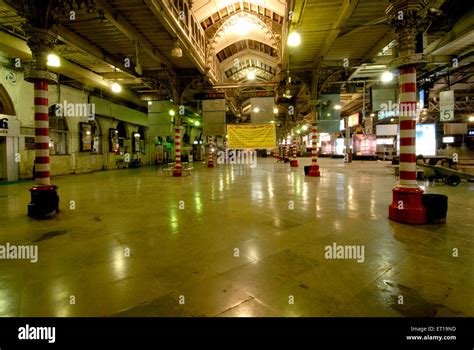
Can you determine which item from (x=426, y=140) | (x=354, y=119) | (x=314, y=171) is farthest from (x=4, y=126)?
(x=354, y=119)

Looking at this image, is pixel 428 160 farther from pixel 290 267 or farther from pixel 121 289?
pixel 121 289

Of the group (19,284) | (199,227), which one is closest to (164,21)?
(199,227)

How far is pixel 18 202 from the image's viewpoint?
6.67m

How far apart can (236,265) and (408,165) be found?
3.89 meters

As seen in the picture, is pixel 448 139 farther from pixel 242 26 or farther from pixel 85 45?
pixel 85 45

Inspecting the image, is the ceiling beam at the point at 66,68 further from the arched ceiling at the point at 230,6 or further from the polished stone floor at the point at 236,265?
the polished stone floor at the point at 236,265

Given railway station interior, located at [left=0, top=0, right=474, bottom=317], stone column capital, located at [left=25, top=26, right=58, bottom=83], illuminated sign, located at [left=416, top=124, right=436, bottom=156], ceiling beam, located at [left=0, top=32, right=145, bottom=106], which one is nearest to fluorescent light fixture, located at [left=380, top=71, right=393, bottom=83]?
railway station interior, located at [left=0, top=0, right=474, bottom=317]

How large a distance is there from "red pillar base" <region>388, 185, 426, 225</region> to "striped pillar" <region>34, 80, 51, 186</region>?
23.9ft

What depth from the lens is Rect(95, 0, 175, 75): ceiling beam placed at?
6.73 metres

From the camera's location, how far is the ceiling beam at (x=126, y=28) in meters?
6.73

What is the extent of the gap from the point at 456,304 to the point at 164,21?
8828 millimetres

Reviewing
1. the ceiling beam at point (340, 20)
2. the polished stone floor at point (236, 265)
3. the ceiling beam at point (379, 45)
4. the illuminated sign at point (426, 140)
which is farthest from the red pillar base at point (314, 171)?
the illuminated sign at point (426, 140)

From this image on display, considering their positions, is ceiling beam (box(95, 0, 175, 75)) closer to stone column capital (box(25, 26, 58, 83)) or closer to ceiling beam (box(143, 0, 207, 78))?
ceiling beam (box(143, 0, 207, 78))

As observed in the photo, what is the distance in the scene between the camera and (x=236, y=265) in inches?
113
